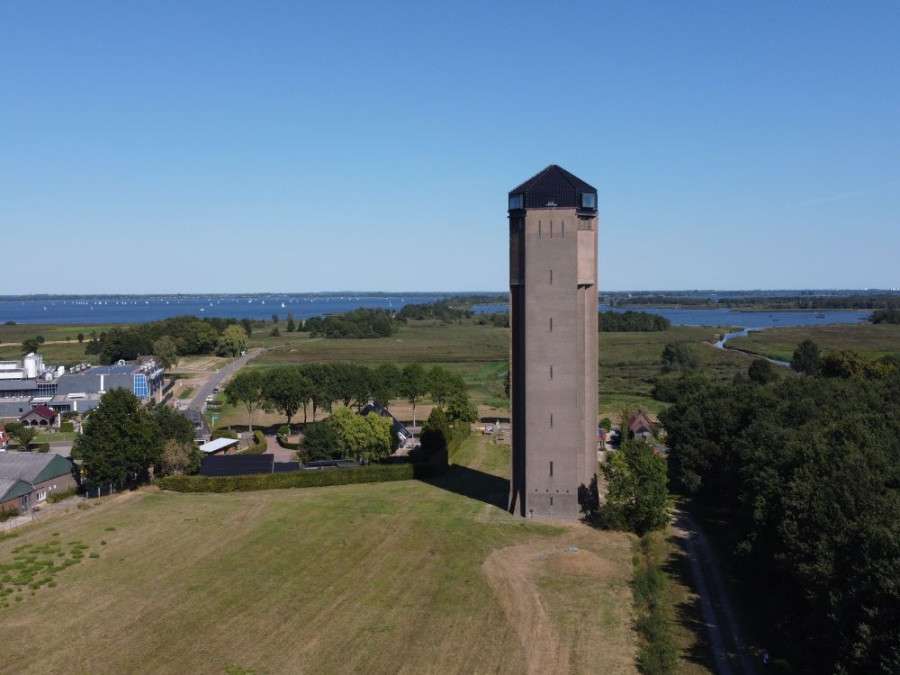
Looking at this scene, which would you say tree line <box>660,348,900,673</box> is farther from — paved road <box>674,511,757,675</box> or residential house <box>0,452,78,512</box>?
residential house <box>0,452,78,512</box>

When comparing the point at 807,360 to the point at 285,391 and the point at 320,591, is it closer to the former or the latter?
the point at 285,391

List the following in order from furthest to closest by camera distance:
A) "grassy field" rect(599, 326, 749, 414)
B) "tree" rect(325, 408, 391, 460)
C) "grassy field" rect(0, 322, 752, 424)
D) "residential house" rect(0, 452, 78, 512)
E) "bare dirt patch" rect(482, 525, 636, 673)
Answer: "grassy field" rect(0, 322, 752, 424) → "grassy field" rect(599, 326, 749, 414) → "tree" rect(325, 408, 391, 460) → "residential house" rect(0, 452, 78, 512) → "bare dirt patch" rect(482, 525, 636, 673)

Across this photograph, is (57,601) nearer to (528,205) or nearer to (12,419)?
(528,205)

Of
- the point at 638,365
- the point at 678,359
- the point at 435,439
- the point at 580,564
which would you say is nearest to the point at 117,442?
the point at 435,439

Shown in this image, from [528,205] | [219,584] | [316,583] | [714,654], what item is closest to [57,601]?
[219,584]

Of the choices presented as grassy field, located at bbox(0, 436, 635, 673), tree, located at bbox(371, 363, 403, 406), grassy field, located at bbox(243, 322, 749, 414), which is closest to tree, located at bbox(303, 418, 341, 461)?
grassy field, located at bbox(0, 436, 635, 673)

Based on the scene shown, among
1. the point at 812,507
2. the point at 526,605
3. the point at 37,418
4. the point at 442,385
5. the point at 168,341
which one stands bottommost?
the point at 526,605

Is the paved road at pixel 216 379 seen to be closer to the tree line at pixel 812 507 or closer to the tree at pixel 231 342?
the tree at pixel 231 342
